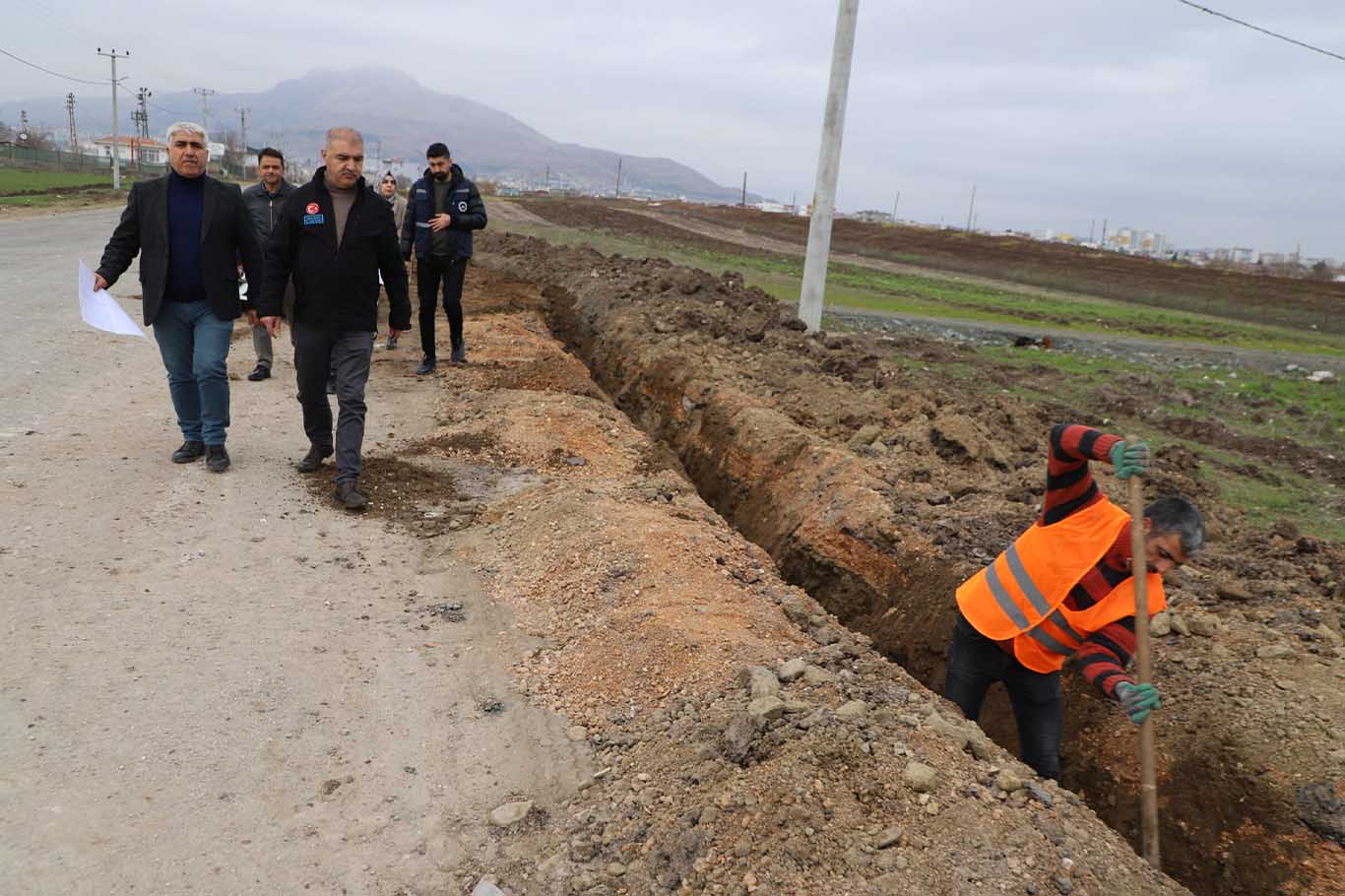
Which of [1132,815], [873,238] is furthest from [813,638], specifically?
[873,238]

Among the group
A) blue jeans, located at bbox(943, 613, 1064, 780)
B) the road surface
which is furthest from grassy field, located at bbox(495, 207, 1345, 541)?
the road surface

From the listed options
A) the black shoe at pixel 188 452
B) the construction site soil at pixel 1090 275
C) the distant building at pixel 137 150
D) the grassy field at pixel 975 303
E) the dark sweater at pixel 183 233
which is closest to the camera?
the dark sweater at pixel 183 233

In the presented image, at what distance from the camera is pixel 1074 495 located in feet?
12.5

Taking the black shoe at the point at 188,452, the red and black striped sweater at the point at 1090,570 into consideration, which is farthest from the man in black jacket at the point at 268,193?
the red and black striped sweater at the point at 1090,570

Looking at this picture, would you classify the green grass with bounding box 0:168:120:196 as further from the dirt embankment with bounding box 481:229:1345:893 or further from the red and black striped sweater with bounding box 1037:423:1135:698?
the red and black striped sweater with bounding box 1037:423:1135:698

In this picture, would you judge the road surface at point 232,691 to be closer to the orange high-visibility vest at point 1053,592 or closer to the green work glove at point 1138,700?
the orange high-visibility vest at point 1053,592

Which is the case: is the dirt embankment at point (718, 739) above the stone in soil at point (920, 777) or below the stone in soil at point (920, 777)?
below

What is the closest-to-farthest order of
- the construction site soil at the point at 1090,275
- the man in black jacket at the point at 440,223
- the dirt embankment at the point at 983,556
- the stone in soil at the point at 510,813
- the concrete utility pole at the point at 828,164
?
the stone in soil at the point at 510,813
the dirt embankment at the point at 983,556
the man in black jacket at the point at 440,223
the concrete utility pole at the point at 828,164
the construction site soil at the point at 1090,275

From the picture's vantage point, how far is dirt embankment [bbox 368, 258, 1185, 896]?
297 centimetres

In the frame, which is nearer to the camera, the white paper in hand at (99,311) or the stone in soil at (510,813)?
the stone in soil at (510,813)

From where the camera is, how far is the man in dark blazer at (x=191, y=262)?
5.69 meters

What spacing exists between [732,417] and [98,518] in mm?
5296

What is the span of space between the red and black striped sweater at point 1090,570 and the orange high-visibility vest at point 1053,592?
31 mm

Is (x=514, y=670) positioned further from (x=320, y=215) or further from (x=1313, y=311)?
(x=1313, y=311)
